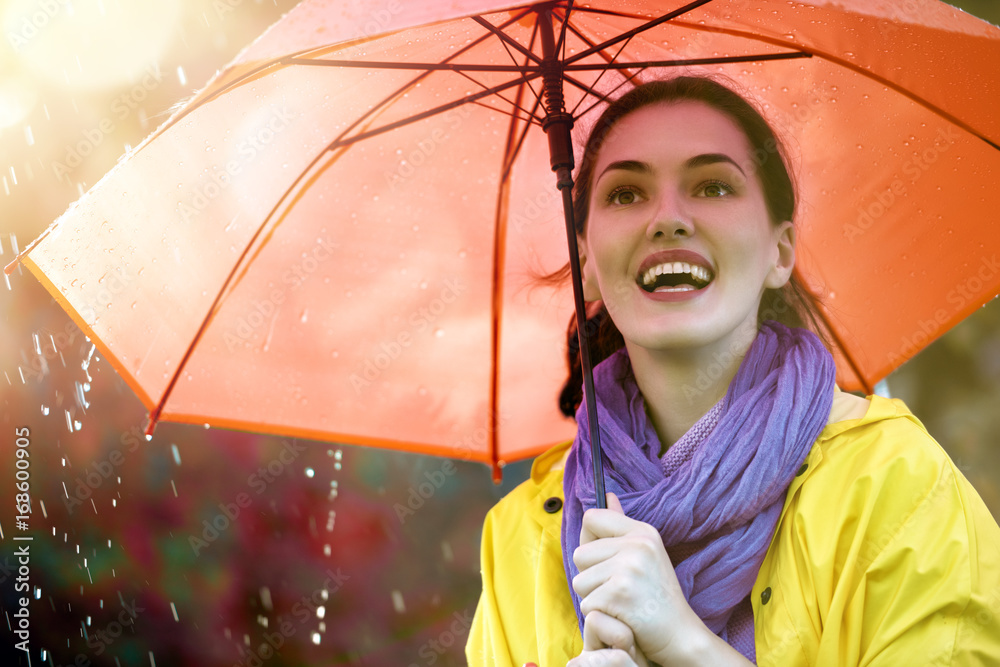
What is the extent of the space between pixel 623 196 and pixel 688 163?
16cm

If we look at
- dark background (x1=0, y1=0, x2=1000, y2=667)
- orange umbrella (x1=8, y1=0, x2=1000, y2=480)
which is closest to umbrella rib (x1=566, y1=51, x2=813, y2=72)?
orange umbrella (x1=8, y1=0, x2=1000, y2=480)

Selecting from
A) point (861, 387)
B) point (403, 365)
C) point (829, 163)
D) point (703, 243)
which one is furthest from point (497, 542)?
point (829, 163)

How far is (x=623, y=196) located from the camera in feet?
6.00

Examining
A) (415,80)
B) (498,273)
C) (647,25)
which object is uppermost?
(647,25)

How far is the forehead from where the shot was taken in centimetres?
176

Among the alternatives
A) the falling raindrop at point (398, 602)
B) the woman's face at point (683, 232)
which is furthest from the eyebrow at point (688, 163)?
the falling raindrop at point (398, 602)

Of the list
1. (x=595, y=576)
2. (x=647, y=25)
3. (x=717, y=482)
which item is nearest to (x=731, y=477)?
(x=717, y=482)

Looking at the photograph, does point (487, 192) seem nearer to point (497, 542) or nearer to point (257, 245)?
point (257, 245)

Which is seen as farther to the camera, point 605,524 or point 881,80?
point 881,80

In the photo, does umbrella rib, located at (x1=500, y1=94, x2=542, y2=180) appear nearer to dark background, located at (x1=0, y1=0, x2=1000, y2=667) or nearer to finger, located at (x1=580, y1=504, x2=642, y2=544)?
finger, located at (x1=580, y1=504, x2=642, y2=544)

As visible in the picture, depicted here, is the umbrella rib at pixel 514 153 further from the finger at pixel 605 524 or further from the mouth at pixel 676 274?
the finger at pixel 605 524

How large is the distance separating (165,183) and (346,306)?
55 cm

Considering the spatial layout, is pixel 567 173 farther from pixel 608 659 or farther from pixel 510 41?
pixel 608 659

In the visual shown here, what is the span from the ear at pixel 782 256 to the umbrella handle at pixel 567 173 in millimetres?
434
